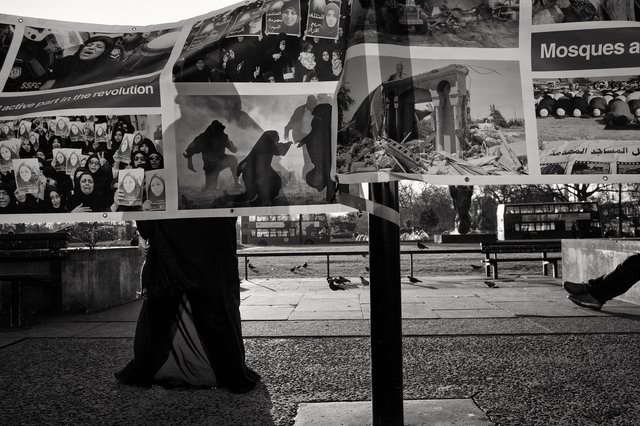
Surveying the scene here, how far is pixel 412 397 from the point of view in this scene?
321cm

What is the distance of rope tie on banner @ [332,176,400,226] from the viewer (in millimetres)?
2225

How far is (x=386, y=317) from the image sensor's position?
96.1 inches

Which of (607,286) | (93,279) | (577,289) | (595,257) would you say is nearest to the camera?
Result: (607,286)

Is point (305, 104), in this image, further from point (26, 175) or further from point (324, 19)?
point (26, 175)

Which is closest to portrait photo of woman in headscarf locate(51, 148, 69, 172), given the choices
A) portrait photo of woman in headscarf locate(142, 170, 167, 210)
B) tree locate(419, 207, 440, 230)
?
portrait photo of woman in headscarf locate(142, 170, 167, 210)

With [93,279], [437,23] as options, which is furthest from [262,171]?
[93,279]

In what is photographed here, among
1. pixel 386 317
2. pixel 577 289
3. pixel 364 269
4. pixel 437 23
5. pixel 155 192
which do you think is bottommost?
pixel 364 269

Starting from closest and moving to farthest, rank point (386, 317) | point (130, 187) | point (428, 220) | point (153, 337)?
point (386, 317), point (130, 187), point (153, 337), point (428, 220)

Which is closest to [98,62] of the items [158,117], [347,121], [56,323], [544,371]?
[158,117]

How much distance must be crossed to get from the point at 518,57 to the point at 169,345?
108 inches

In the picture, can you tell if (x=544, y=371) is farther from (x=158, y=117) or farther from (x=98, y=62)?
(x=98, y=62)

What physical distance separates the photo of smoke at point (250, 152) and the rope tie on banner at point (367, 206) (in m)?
0.32

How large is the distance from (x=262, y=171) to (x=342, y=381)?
174cm

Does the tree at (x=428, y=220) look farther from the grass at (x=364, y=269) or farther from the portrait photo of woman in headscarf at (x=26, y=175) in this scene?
the portrait photo of woman in headscarf at (x=26, y=175)
